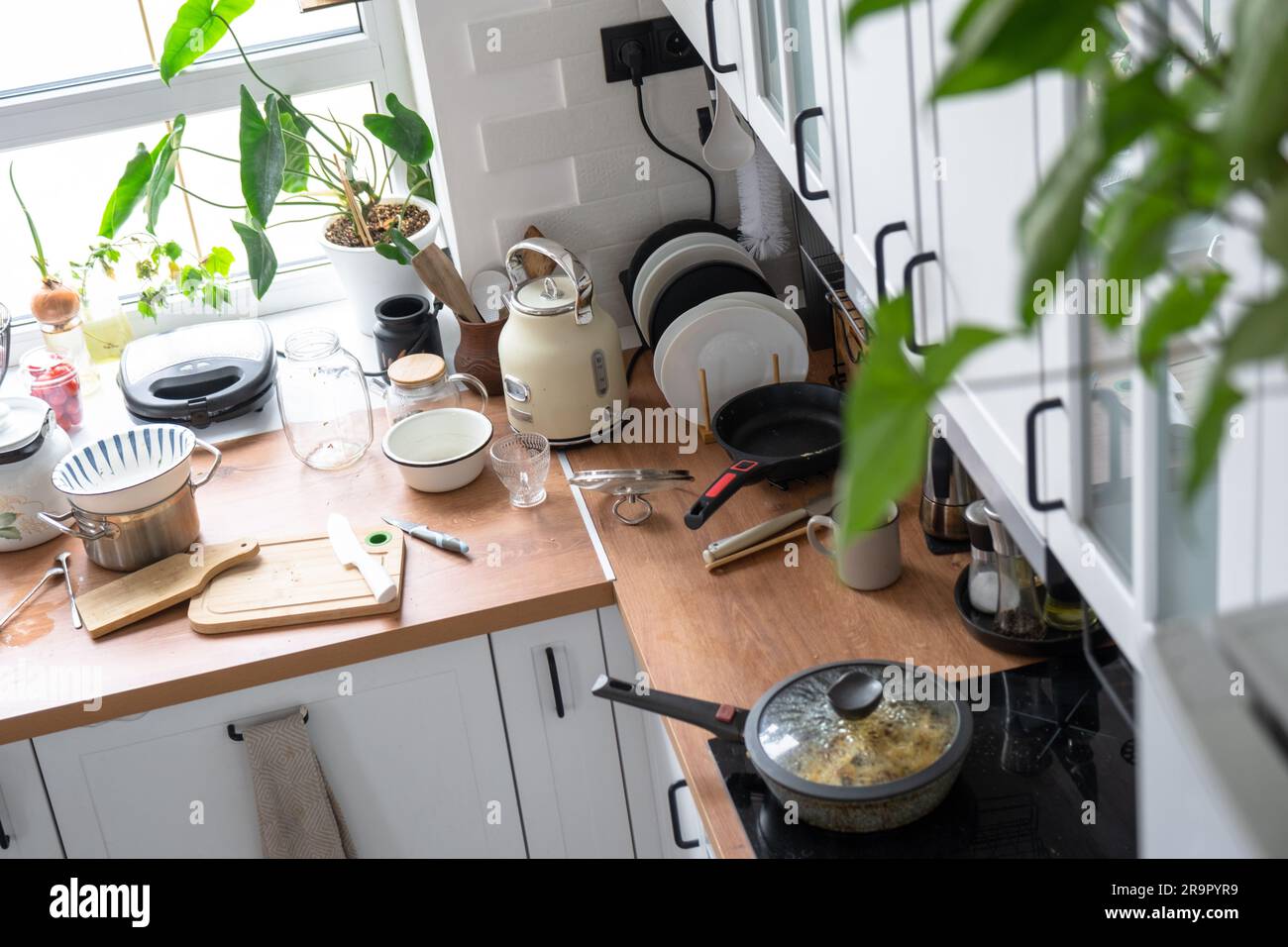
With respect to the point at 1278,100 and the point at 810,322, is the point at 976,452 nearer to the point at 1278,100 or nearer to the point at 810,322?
the point at 1278,100

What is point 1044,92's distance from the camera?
0.88 metres

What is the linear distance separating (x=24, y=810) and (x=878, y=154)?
4.95 ft

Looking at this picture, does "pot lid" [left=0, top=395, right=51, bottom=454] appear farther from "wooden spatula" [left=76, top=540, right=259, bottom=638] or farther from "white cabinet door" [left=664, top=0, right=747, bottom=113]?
"white cabinet door" [left=664, top=0, right=747, bottom=113]

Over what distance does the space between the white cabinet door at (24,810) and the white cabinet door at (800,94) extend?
1.31 m

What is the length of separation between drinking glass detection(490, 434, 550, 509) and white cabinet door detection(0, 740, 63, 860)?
0.77m

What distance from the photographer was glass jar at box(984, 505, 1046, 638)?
1620 millimetres

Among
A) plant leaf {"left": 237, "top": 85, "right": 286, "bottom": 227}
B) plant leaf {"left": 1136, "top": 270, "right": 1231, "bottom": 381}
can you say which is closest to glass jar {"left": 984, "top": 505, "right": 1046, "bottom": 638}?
plant leaf {"left": 1136, "top": 270, "right": 1231, "bottom": 381}

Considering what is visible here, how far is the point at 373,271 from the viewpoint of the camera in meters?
2.44

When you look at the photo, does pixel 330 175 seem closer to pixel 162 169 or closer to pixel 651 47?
pixel 162 169

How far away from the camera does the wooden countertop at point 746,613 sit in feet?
5.48

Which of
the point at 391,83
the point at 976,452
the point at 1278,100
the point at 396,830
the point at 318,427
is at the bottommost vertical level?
the point at 396,830

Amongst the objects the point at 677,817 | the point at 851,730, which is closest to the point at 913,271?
the point at 851,730
